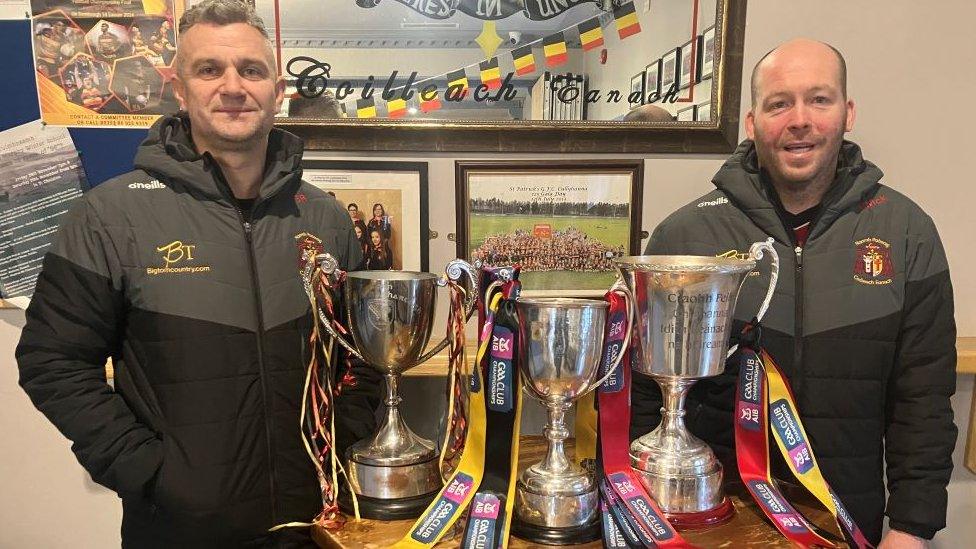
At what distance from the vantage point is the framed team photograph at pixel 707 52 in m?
1.80

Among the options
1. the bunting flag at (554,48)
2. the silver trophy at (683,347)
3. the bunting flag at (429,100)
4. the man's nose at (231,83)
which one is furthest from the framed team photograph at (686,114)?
the man's nose at (231,83)

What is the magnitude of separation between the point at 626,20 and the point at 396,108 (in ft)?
2.39

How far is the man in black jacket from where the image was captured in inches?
47.2

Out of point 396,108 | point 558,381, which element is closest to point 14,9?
point 396,108

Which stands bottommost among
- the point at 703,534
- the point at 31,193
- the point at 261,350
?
the point at 703,534

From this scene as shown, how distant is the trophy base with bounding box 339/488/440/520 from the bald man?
56 cm

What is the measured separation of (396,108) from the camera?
70.7 inches

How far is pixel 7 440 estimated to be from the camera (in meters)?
1.91

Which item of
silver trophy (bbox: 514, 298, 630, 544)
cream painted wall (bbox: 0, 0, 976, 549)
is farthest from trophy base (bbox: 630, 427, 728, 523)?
cream painted wall (bbox: 0, 0, 976, 549)

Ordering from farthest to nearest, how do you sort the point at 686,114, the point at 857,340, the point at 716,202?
the point at 686,114 → the point at 716,202 → the point at 857,340

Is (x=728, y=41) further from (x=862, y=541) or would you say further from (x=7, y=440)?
(x=7, y=440)

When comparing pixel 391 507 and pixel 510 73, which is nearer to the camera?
pixel 391 507

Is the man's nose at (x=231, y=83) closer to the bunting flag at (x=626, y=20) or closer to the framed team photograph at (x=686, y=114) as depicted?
the bunting flag at (x=626, y=20)

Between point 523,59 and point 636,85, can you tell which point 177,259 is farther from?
point 636,85
